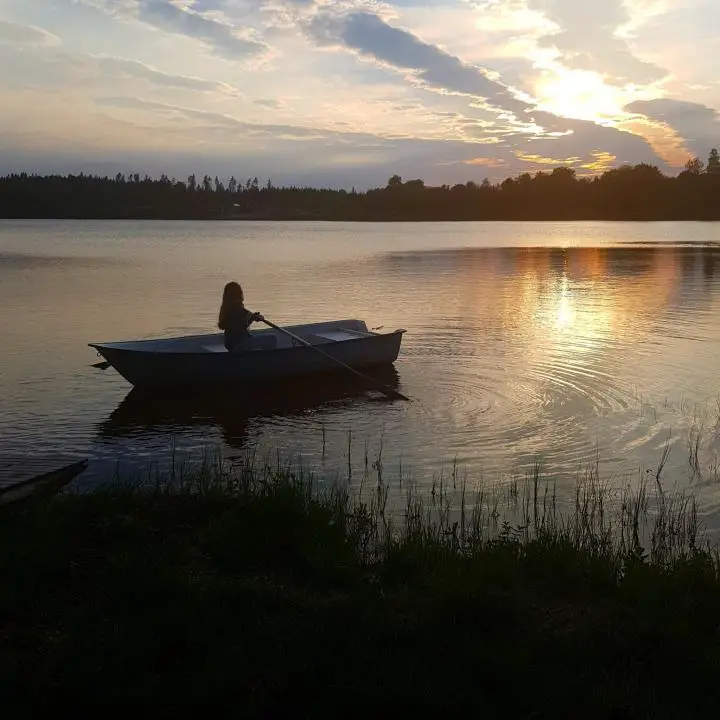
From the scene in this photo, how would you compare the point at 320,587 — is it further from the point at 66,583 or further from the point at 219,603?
the point at 66,583

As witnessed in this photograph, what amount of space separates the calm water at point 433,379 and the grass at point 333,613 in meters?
2.98

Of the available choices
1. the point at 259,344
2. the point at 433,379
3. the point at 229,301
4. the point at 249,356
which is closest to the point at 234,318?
the point at 229,301

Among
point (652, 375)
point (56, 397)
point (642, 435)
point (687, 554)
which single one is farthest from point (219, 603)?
point (652, 375)

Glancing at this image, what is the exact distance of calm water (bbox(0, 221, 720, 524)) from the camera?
37.3ft

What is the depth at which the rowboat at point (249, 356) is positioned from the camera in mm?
14266

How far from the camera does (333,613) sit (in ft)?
17.1

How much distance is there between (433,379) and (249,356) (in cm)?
370

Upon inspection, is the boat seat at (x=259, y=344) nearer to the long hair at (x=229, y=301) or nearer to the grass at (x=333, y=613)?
the long hair at (x=229, y=301)

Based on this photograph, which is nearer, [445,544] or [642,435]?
[445,544]

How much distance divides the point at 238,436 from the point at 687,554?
23.0 feet

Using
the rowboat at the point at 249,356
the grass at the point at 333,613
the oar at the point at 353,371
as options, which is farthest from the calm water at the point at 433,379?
the grass at the point at 333,613

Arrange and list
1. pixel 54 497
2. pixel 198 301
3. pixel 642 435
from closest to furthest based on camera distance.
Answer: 1. pixel 54 497
2. pixel 642 435
3. pixel 198 301

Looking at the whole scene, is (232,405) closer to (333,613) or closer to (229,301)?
(229,301)

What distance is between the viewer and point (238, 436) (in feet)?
40.4
